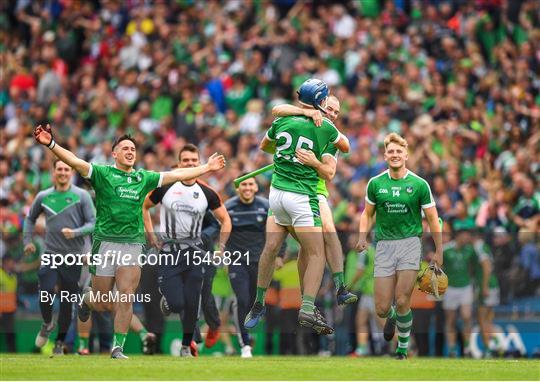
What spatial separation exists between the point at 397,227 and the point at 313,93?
2134mm

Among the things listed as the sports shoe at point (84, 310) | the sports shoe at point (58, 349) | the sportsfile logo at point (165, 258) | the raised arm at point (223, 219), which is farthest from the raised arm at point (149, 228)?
the sports shoe at point (58, 349)

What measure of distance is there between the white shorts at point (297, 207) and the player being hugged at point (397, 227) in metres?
1.18

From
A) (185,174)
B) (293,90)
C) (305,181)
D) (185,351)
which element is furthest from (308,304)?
(293,90)

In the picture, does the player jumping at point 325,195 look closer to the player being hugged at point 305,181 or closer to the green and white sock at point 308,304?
the player being hugged at point 305,181

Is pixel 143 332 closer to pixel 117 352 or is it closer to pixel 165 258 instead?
pixel 165 258

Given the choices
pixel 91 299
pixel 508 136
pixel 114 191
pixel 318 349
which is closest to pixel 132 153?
pixel 114 191

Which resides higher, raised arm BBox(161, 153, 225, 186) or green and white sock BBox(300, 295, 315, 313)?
raised arm BBox(161, 153, 225, 186)

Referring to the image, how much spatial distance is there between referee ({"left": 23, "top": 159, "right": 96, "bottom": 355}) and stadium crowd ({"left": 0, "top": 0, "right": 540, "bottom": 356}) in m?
0.92

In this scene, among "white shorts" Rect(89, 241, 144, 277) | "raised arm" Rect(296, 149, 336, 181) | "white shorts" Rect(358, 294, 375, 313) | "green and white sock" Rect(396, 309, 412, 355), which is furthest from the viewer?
"white shorts" Rect(358, 294, 375, 313)

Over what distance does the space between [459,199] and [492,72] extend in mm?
3672

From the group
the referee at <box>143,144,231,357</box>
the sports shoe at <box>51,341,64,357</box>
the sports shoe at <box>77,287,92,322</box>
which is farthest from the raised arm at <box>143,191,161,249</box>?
the sports shoe at <box>51,341,64,357</box>

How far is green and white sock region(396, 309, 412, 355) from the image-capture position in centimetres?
1695

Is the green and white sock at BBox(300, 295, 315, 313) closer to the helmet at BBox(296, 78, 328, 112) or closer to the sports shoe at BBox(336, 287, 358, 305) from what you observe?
the sports shoe at BBox(336, 287, 358, 305)

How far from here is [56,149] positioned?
15.6 m
